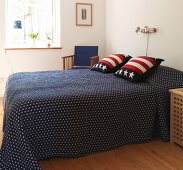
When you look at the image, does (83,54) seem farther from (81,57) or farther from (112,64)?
(112,64)

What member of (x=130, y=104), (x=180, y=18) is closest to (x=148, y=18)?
(x=180, y=18)

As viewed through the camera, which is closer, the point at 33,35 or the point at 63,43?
the point at 33,35

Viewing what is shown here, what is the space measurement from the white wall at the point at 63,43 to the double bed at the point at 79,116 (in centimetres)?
175

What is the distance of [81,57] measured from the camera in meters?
4.48

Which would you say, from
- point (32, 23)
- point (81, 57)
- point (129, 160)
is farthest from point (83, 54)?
point (129, 160)

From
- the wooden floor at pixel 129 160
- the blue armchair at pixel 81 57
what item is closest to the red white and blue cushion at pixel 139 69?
the wooden floor at pixel 129 160

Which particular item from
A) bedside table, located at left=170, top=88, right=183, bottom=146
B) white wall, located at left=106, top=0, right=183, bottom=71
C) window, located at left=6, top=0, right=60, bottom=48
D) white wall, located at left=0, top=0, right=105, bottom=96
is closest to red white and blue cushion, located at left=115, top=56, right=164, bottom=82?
white wall, located at left=106, top=0, right=183, bottom=71

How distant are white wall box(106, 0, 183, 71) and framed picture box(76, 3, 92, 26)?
33cm

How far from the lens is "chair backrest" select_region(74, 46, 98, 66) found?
14.7ft

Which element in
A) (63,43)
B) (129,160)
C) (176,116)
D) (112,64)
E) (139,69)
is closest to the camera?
(129,160)

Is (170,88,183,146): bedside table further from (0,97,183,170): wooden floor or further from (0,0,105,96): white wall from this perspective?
(0,0,105,96): white wall

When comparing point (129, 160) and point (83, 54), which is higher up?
point (83, 54)

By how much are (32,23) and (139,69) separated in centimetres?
264

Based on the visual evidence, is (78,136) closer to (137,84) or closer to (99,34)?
(137,84)
